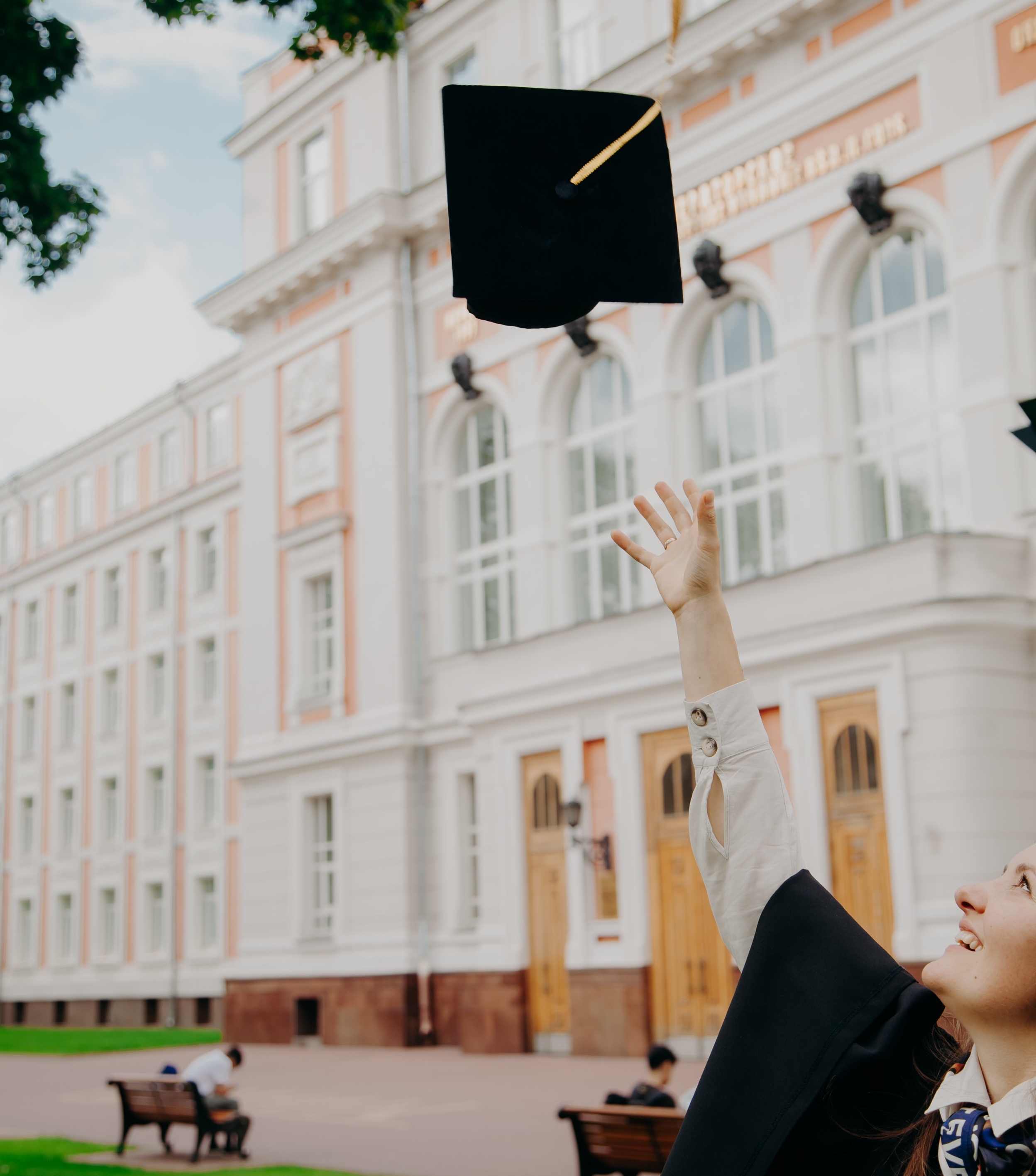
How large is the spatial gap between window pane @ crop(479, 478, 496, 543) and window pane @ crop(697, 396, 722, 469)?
4299mm

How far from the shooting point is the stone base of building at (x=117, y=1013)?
32.8 m

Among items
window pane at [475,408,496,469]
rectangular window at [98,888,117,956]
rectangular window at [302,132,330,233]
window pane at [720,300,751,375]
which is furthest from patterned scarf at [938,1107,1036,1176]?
rectangular window at [98,888,117,956]

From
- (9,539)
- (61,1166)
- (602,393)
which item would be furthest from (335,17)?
(9,539)

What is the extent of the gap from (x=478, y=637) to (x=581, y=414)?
3.97 m

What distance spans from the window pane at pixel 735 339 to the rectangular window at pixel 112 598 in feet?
74.1

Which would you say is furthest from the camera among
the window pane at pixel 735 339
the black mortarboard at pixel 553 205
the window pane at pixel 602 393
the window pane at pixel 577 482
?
the window pane at pixel 577 482

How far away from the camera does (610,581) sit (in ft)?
70.0

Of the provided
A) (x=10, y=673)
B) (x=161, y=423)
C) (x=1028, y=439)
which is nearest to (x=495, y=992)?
(x=1028, y=439)

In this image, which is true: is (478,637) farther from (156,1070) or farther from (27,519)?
(27,519)

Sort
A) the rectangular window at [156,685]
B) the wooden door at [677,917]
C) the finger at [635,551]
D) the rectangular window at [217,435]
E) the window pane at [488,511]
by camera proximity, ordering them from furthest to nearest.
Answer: the rectangular window at [156,685]
the rectangular window at [217,435]
the window pane at [488,511]
the wooden door at [677,917]
the finger at [635,551]

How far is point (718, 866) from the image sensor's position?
2457 millimetres

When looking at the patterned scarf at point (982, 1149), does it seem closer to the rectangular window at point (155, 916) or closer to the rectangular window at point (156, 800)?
the rectangular window at point (155, 916)

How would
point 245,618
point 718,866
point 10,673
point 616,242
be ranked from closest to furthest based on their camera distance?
point 718,866 → point 616,242 → point 245,618 → point 10,673

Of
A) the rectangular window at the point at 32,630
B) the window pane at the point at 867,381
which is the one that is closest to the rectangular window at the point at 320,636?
the window pane at the point at 867,381
